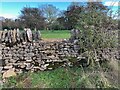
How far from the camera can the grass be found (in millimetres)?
2754

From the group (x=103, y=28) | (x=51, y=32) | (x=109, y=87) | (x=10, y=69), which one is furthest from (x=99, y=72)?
(x=10, y=69)

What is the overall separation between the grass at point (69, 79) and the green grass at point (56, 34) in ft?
2.12

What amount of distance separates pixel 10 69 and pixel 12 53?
1.00 ft

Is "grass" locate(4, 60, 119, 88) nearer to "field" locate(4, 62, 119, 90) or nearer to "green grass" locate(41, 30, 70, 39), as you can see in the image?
"field" locate(4, 62, 119, 90)

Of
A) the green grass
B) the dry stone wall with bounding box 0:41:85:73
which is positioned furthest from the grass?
the green grass

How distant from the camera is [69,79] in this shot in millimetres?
2953

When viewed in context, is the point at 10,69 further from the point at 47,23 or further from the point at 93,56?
the point at 93,56

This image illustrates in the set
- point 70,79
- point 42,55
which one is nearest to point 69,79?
point 70,79

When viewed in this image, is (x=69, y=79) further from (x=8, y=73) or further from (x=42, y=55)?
(x=8, y=73)

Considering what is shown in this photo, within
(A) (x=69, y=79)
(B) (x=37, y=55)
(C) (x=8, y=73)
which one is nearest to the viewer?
(A) (x=69, y=79)

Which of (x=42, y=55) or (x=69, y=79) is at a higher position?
(x=42, y=55)

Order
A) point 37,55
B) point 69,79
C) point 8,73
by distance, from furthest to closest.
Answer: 1. point 37,55
2. point 8,73
3. point 69,79

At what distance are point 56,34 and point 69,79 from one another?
2.91ft

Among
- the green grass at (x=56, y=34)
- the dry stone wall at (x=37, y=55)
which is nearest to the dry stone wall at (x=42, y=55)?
the dry stone wall at (x=37, y=55)
